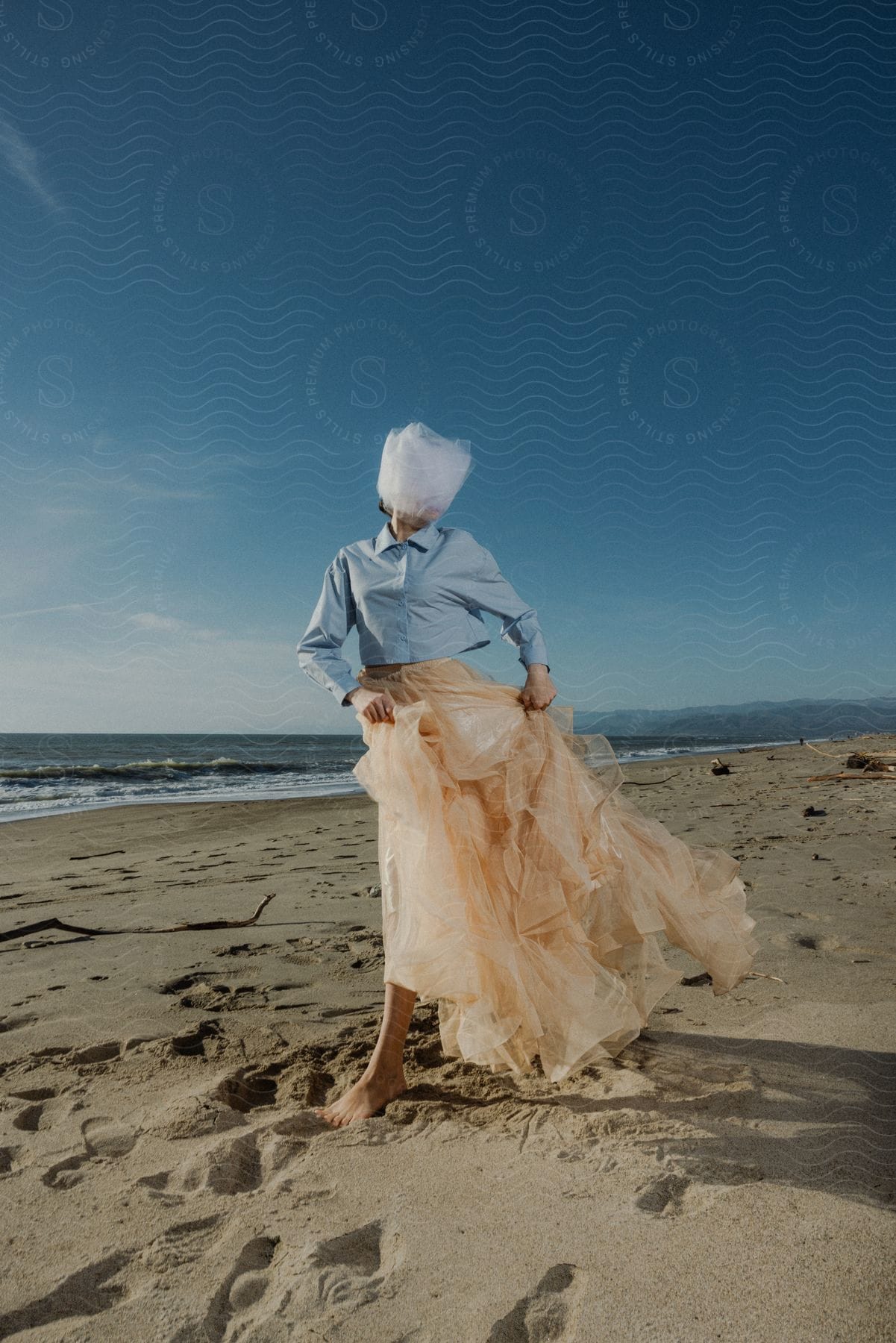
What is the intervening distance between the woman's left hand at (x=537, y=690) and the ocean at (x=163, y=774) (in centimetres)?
152

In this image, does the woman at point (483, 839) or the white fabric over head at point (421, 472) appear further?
the white fabric over head at point (421, 472)

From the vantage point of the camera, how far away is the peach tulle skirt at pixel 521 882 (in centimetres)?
220

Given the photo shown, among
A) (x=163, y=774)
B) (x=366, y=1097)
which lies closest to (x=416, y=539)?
(x=366, y=1097)

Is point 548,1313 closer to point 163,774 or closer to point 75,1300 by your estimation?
point 75,1300

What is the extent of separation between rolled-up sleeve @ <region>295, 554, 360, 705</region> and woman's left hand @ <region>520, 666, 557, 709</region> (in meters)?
0.61

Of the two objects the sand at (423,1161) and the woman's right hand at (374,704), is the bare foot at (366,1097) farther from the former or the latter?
the woman's right hand at (374,704)

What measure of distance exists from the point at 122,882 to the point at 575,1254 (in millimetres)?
5153

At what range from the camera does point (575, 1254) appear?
160 centimetres

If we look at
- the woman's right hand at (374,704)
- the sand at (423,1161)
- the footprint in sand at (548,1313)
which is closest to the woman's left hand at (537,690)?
the woman's right hand at (374,704)

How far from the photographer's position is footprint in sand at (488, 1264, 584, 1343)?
4.59 feet

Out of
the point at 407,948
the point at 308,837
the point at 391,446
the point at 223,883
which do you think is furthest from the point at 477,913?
the point at 308,837

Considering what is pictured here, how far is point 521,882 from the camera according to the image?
240 centimetres

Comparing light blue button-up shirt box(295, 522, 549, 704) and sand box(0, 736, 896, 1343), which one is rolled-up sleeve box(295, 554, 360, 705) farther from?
sand box(0, 736, 896, 1343)

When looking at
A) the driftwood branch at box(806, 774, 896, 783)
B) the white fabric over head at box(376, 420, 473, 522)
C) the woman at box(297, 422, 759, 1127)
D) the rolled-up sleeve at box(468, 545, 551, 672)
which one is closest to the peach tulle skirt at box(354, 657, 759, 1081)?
the woman at box(297, 422, 759, 1127)
